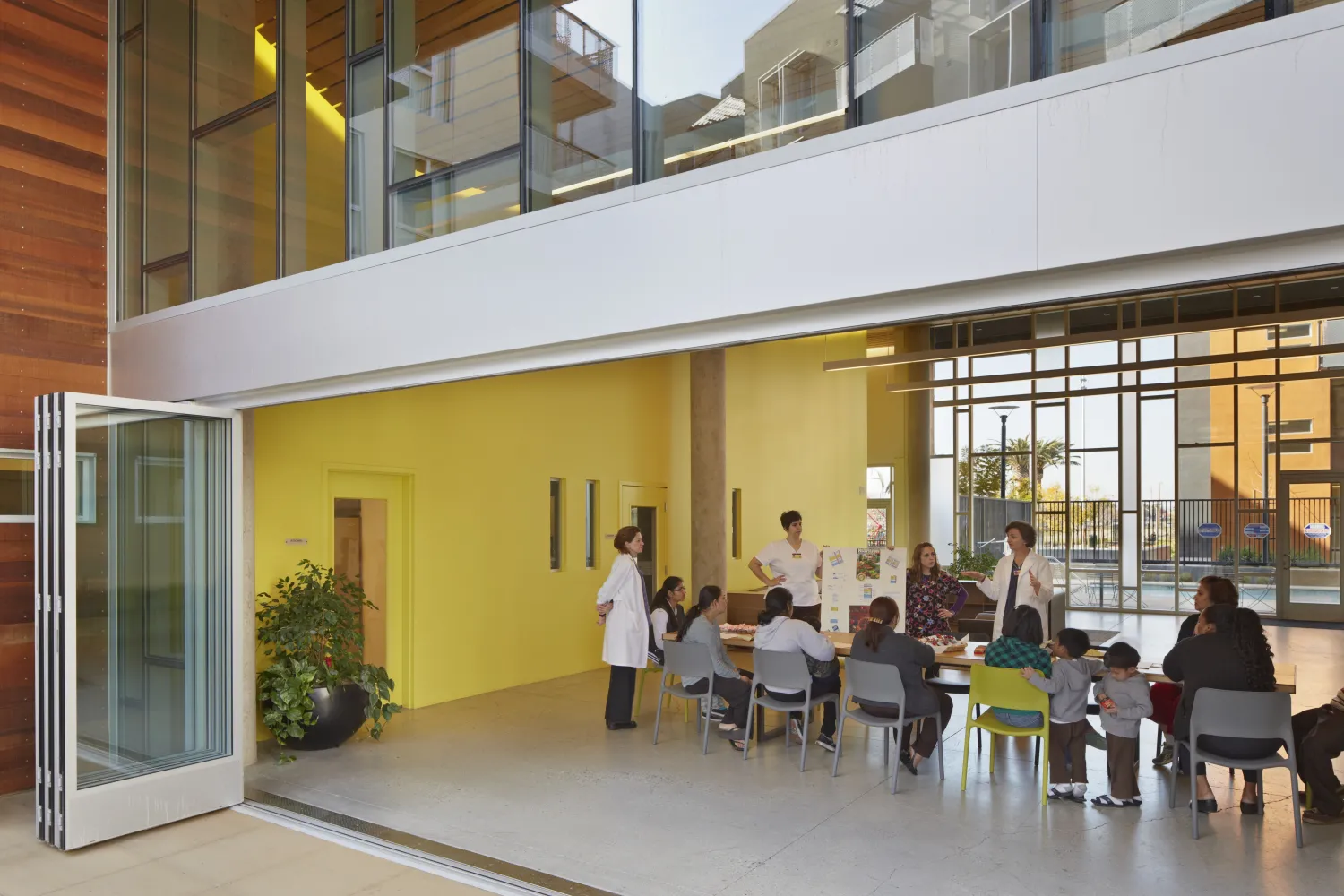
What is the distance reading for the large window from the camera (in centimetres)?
346

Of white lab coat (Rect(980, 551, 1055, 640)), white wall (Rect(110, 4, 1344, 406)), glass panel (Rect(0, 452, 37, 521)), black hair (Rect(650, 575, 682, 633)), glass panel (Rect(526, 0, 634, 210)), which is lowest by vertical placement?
black hair (Rect(650, 575, 682, 633))

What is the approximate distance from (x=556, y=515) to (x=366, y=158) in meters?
4.99

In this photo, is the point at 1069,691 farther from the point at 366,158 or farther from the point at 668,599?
the point at 366,158

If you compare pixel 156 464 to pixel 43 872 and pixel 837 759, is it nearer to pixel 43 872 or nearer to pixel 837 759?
pixel 43 872

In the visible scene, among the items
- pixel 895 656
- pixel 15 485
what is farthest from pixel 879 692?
pixel 15 485

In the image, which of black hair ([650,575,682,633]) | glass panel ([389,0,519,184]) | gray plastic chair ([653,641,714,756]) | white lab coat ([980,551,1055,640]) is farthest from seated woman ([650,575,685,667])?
glass panel ([389,0,519,184])

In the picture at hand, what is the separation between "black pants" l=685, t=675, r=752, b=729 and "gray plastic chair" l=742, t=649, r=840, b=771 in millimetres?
281

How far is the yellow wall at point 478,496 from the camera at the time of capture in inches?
289

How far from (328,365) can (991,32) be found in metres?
3.63

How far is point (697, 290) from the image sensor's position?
3859 millimetres

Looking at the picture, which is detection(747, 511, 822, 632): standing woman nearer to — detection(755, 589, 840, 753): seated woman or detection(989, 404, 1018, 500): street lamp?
detection(755, 589, 840, 753): seated woman

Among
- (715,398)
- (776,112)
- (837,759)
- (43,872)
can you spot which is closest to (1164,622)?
(715,398)

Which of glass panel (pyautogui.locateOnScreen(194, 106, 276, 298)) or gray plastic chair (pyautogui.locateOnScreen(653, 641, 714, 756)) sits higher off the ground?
glass panel (pyautogui.locateOnScreen(194, 106, 276, 298))

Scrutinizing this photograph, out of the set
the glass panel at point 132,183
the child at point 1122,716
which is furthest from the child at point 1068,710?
the glass panel at point 132,183
